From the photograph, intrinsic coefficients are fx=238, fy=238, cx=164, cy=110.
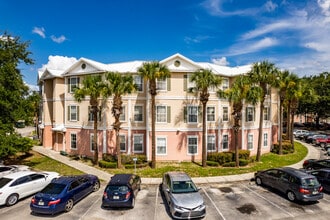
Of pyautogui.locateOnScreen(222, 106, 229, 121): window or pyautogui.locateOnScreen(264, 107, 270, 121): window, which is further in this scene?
pyautogui.locateOnScreen(264, 107, 270, 121): window

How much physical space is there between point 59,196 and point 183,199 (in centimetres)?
687

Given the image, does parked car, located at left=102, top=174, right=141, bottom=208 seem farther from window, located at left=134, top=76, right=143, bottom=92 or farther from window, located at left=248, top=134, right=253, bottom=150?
window, located at left=248, top=134, right=253, bottom=150

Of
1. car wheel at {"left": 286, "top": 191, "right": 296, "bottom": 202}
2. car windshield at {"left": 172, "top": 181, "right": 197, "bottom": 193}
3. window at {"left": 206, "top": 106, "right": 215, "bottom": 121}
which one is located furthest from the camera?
window at {"left": 206, "top": 106, "right": 215, "bottom": 121}

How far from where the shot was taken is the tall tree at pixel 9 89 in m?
21.3

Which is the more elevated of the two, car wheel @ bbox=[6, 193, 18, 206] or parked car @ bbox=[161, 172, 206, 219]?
parked car @ bbox=[161, 172, 206, 219]

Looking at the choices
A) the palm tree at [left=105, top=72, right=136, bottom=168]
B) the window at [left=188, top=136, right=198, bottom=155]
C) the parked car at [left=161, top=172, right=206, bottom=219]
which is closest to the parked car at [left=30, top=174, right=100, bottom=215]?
the parked car at [left=161, top=172, right=206, bottom=219]

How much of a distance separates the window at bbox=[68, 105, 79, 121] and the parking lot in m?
14.1

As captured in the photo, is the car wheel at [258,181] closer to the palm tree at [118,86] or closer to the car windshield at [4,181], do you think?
the palm tree at [118,86]

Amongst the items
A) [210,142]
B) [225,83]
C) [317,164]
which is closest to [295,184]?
[317,164]

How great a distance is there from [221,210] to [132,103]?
16060 mm

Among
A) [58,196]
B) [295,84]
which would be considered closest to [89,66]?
[58,196]

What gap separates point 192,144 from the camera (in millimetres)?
26641

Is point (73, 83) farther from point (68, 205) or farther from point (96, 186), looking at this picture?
point (68, 205)

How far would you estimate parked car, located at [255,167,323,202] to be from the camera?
14.8m
